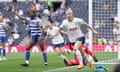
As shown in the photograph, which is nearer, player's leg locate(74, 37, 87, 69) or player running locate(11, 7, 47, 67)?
player's leg locate(74, 37, 87, 69)

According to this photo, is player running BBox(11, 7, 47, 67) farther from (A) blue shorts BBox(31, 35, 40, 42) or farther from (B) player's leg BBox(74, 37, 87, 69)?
(B) player's leg BBox(74, 37, 87, 69)

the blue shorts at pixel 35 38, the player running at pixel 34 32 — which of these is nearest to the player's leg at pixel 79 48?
the player running at pixel 34 32

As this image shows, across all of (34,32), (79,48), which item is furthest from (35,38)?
(79,48)

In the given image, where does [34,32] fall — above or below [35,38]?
above

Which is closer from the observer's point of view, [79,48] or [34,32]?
[79,48]

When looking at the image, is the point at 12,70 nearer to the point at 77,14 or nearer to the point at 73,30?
the point at 73,30

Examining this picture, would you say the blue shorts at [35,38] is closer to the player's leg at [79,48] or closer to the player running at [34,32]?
the player running at [34,32]

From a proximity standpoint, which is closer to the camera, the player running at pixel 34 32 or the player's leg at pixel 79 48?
the player's leg at pixel 79 48

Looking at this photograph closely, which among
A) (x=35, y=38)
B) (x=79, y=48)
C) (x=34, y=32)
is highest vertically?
(x=34, y=32)

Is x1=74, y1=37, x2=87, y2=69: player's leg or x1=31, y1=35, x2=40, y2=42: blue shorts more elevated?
x1=31, y1=35, x2=40, y2=42: blue shorts

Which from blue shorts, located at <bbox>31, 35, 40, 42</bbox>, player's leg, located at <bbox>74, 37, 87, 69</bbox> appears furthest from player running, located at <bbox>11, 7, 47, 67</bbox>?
player's leg, located at <bbox>74, 37, 87, 69</bbox>

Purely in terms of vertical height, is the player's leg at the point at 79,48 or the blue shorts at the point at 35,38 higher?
the blue shorts at the point at 35,38

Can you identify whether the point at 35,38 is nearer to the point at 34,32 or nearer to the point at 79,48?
the point at 34,32

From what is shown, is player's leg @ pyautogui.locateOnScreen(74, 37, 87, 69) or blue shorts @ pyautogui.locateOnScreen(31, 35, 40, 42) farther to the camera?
blue shorts @ pyautogui.locateOnScreen(31, 35, 40, 42)
